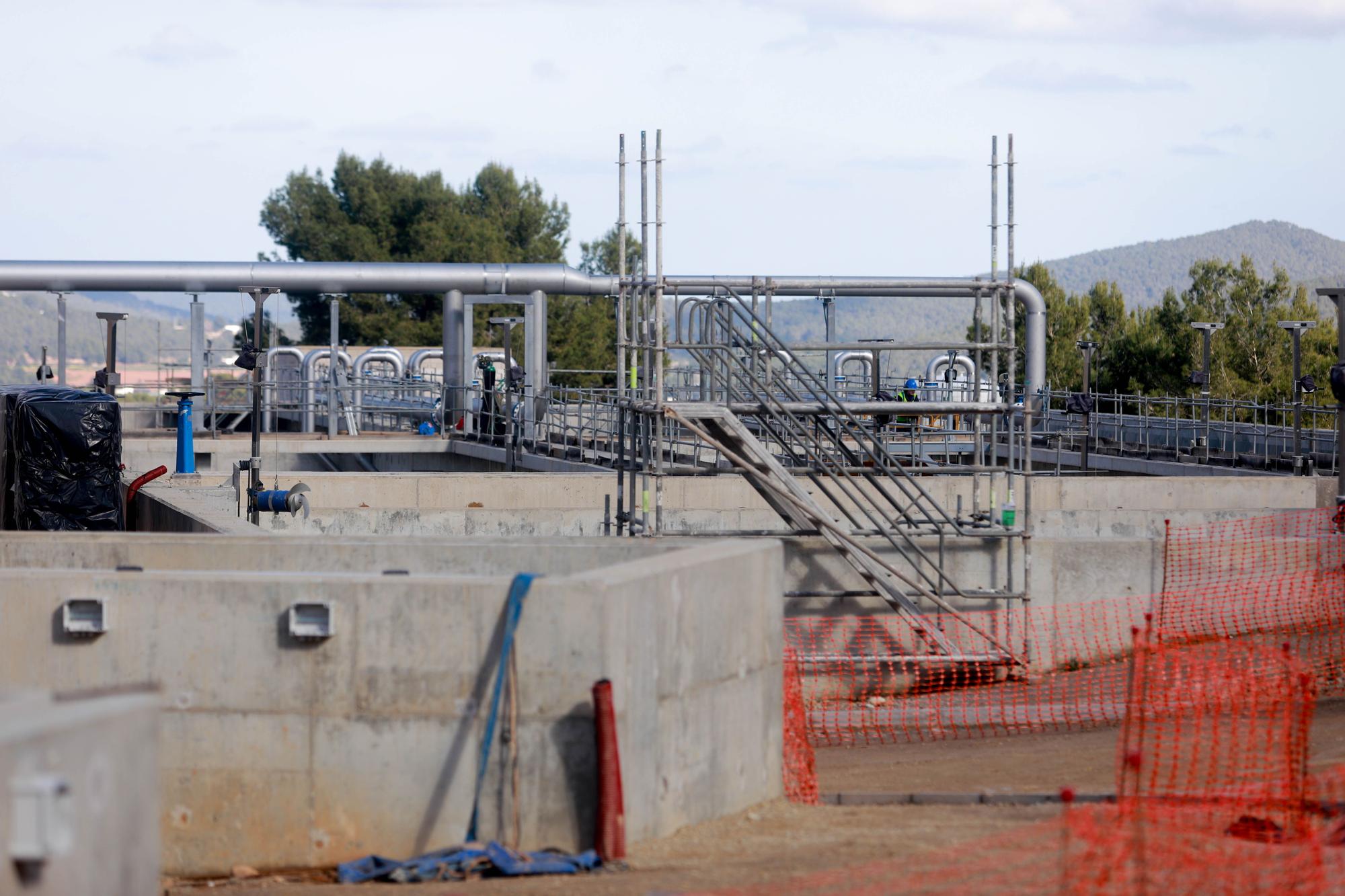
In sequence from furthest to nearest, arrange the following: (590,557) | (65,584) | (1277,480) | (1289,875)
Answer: (1277,480) → (590,557) → (65,584) → (1289,875)

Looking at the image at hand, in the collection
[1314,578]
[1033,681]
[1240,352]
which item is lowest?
[1033,681]

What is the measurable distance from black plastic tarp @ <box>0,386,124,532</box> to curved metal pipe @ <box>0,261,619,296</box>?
67.2 feet

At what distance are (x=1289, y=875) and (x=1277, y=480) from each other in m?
15.8

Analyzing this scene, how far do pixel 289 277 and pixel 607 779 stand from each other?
30.8 metres

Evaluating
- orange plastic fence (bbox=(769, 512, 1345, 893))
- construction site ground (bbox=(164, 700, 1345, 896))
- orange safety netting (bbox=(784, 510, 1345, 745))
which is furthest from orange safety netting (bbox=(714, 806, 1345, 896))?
orange safety netting (bbox=(784, 510, 1345, 745))

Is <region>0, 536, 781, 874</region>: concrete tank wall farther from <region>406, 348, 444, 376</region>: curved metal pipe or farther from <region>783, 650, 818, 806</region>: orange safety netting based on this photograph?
<region>406, 348, 444, 376</region>: curved metal pipe

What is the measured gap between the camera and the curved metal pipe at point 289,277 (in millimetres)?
35719

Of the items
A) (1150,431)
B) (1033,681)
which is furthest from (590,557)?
(1150,431)

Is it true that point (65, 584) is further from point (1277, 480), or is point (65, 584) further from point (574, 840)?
point (1277, 480)

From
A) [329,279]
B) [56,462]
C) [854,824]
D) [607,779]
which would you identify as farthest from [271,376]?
[607,779]

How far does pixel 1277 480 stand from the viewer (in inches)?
836

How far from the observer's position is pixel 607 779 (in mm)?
7098

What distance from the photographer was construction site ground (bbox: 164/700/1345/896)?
6895 millimetres

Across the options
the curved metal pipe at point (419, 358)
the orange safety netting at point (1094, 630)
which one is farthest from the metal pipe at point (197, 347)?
the orange safety netting at point (1094, 630)
